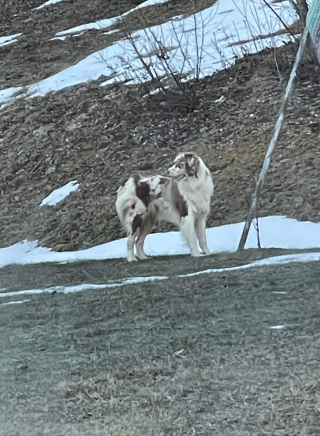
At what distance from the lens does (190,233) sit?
12.0m

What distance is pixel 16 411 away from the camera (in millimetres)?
5629

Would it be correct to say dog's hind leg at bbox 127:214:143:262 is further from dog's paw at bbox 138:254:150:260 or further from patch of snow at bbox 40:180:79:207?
patch of snow at bbox 40:180:79:207

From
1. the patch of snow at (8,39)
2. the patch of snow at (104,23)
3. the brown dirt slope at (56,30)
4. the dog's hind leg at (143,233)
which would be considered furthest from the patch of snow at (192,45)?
the dog's hind leg at (143,233)

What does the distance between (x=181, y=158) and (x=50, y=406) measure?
6.80 meters

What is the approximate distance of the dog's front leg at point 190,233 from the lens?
39.2ft

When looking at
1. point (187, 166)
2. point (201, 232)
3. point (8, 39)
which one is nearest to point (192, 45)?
point (8, 39)

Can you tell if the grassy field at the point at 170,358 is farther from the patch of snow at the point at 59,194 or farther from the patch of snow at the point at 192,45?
the patch of snow at the point at 192,45

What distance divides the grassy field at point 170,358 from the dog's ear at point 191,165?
2592mm

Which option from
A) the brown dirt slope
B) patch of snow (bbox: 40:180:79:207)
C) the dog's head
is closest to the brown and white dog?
the dog's head

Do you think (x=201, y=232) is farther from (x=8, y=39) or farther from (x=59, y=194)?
(x=8, y=39)

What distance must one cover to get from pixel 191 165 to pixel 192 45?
38.8 ft

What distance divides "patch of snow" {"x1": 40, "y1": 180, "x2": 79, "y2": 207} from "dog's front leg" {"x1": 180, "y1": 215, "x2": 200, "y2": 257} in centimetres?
657

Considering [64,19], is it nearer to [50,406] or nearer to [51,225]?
[51,225]

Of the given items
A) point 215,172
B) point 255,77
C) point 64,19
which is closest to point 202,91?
point 255,77
